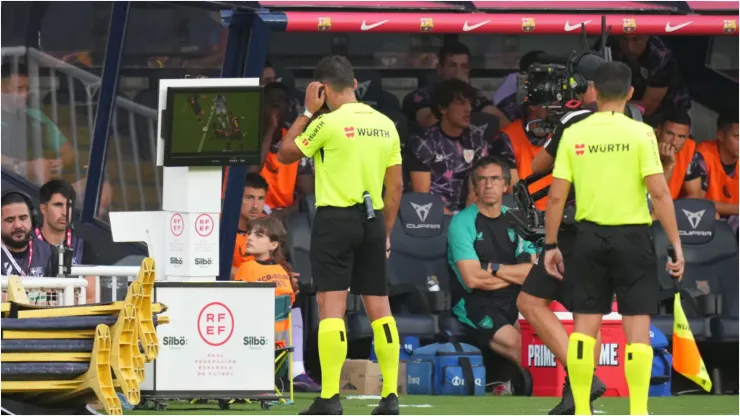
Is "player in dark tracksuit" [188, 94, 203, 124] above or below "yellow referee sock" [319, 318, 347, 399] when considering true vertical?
above

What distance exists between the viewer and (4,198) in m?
11.9

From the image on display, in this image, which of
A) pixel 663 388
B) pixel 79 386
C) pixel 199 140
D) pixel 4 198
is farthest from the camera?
pixel 663 388

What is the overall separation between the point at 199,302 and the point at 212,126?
1057 millimetres

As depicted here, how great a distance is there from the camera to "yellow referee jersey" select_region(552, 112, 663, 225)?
9.54 meters

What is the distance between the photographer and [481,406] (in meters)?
11.6

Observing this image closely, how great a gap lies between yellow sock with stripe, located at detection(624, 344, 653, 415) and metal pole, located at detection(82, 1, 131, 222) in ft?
16.2

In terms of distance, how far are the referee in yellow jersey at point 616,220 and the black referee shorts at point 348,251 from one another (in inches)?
45.2

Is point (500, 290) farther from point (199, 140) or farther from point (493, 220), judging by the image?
point (199, 140)

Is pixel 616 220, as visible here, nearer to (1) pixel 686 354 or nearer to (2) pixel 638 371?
(2) pixel 638 371

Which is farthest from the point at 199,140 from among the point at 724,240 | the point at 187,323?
the point at 724,240

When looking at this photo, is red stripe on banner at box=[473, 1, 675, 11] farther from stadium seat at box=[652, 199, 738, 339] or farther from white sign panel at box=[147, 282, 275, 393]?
white sign panel at box=[147, 282, 275, 393]

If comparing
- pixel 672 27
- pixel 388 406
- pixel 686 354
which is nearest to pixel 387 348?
pixel 388 406

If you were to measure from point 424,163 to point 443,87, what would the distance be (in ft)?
2.16

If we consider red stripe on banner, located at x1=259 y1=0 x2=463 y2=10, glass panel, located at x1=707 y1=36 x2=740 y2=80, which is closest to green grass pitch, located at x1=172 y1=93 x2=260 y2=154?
red stripe on banner, located at x1=259 y1=0 x2=463 y2=10
